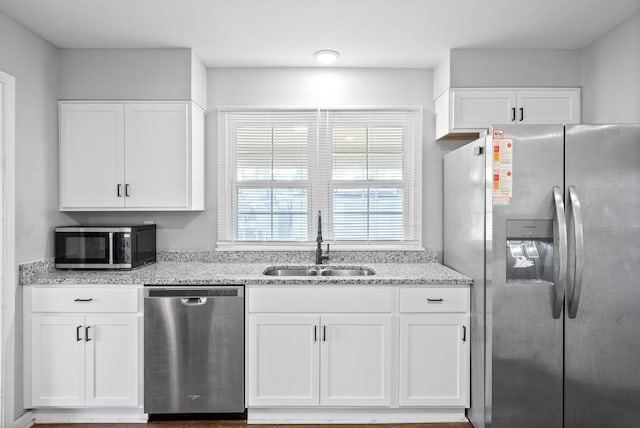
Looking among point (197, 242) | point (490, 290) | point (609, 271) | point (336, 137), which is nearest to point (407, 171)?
point (336, 137)

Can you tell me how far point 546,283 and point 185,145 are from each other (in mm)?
2451

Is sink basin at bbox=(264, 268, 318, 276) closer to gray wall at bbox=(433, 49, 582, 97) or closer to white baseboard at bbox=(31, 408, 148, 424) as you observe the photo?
white baseboard at bbox=(31, 408, 148, 424)

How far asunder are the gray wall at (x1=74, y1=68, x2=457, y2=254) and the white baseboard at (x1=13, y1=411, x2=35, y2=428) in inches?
52.8

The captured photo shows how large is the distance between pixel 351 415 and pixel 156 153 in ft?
7.24

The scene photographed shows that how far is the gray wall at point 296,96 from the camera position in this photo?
10.8 ft

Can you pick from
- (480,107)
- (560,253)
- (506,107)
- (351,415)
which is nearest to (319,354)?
(351,415)

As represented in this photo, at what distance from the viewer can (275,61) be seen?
3.16m

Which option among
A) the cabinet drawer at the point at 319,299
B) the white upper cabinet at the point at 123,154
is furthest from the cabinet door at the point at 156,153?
the cabinet drawer at the point at 319,299

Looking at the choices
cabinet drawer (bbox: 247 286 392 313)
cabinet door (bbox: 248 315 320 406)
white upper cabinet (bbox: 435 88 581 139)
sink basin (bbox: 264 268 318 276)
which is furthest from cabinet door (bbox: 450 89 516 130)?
cabinet door (bbox: 248 315 320 406)

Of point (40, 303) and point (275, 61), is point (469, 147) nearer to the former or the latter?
point (275, 61)

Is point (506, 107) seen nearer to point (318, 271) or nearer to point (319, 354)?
point (318, 271)

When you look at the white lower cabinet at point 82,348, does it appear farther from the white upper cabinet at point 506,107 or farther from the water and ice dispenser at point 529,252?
the white upper cabinet at point 506,107

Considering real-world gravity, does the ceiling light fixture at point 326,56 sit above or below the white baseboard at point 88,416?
above

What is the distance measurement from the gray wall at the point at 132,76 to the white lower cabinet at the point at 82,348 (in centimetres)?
136
